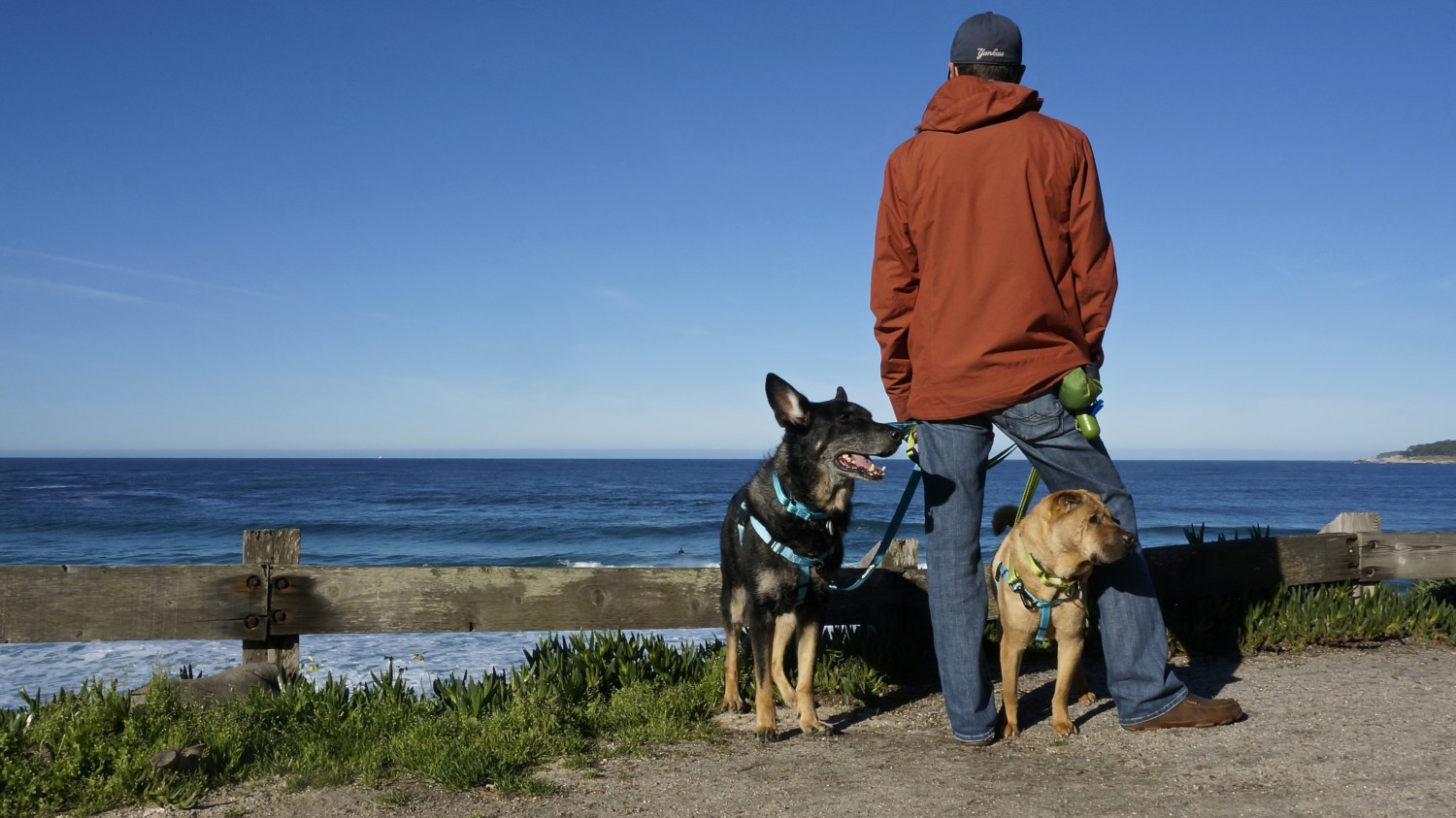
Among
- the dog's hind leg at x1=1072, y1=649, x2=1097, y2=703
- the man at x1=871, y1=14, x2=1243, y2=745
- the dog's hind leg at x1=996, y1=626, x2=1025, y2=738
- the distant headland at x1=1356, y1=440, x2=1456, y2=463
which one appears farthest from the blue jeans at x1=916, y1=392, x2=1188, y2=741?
the distant headland at x1=1356, y1=440, x2=1456, y2=463

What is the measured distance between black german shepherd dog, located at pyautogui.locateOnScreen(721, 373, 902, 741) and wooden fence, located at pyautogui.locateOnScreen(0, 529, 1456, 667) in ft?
2.96

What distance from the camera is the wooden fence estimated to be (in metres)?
4.47

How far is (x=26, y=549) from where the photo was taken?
23094 mm

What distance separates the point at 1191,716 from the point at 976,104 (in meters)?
2.64

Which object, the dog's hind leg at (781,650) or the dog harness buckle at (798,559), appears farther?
the dog's hind leg at (781,650)

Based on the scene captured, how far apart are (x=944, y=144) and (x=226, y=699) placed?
3.95 meters

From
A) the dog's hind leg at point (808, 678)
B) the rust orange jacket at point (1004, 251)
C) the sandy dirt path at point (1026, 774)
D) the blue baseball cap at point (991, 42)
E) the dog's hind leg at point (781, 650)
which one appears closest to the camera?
the sandy dirt path at point (1026, 774)

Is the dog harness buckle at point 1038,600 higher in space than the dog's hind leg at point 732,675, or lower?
higher

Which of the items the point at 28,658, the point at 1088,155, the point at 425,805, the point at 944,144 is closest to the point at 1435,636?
the point at 1088,155

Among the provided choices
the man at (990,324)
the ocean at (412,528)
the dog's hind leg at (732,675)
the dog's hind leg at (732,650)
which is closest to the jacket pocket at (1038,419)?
the man at (990,324)

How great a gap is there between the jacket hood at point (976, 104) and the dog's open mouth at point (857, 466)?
4.74ft

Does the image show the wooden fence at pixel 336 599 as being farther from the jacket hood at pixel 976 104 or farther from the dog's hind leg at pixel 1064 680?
the jacket hood at pixel 976 104

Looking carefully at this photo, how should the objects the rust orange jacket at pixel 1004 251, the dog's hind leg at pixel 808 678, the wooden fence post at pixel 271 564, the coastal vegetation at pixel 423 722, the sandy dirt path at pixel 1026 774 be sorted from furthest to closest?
the wooden fence post at pixel 271 564 < the dog's hind leg at pixel 808 678 < the rust orange jacket at pixel 1004 251 < the coastal vegetation at pixel 423 722 < the sandy dirt path at pixel 1026 774

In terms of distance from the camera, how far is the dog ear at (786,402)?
4129 mm
